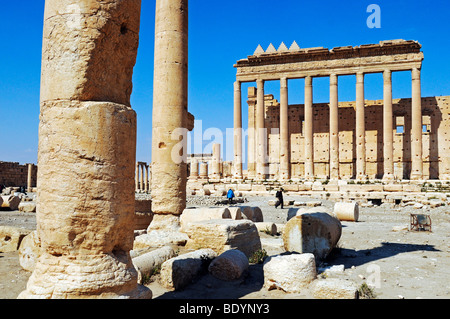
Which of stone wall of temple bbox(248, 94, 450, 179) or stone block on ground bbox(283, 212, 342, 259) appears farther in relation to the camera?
stone wall of temple bbox(248, 94, 450, 179)

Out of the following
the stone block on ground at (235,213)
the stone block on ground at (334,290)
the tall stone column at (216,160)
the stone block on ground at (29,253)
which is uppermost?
the tall stone column at (216,160)

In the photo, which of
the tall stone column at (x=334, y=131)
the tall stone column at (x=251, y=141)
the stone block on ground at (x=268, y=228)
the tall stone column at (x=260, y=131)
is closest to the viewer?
the stone block on ground at (x=268, y=228)

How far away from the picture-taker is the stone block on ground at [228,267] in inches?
236

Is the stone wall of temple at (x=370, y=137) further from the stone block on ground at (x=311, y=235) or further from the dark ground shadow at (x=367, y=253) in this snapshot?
the stone block on ground at (x=311, y=235)

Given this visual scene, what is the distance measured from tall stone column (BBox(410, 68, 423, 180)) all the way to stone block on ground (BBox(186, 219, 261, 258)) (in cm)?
2558

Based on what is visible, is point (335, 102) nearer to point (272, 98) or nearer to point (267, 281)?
point (272, 98)

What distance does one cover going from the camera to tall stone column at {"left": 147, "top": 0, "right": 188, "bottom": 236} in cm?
925

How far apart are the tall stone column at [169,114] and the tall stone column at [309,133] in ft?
74.5

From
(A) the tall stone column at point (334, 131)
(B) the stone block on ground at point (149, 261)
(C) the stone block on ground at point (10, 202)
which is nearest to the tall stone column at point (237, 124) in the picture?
(A) the tall stone column at point (334, 131)

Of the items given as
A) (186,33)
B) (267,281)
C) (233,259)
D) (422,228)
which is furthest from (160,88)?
(422,228)

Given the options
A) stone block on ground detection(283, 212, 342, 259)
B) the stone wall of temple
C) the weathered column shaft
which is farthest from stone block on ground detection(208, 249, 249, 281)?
the stone wall of temple

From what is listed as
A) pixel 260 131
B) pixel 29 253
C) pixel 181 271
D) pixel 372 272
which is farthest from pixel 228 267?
pixel 260 131

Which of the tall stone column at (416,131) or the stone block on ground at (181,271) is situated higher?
the tall stone column at (416,131)

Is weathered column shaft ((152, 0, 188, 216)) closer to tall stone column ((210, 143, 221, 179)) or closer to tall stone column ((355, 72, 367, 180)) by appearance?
tall stone column ((355, 72, 367, 180))
